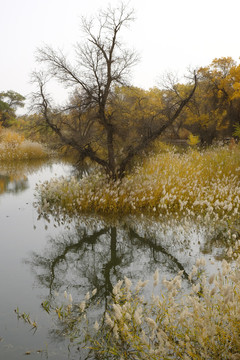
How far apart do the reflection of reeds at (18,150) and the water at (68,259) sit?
11.9 meters

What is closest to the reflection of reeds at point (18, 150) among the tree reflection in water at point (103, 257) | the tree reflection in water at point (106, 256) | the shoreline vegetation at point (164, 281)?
the shoreline vegetation at point (164, 281)

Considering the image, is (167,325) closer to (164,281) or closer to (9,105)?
(164,281)

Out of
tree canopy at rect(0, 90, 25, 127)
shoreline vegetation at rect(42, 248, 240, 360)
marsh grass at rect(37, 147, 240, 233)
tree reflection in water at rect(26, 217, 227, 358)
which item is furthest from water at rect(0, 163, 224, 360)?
tree canopy at rect(0, 90, 25, 127)

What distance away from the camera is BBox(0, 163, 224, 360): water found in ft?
11.6

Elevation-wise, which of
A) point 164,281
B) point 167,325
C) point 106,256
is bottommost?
point 106,256

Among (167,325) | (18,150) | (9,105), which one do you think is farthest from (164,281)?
(9,105)

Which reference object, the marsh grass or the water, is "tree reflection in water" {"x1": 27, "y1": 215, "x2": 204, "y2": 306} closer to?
the water

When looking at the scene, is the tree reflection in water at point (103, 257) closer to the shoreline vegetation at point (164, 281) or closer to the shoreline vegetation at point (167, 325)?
the shoreline vegetation at point (164, 281)

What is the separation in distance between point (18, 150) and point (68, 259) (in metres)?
16.1

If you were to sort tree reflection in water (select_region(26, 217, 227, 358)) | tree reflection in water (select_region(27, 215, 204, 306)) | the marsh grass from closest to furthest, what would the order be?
tree reflection in water (select_region(26, 217, 227, 358)) → tree reflection in water (select_region(27, 215, 204, 306)) → the marsh grass

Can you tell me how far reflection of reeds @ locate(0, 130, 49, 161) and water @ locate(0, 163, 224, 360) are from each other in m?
11.9

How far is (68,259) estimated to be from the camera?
574 centimetres

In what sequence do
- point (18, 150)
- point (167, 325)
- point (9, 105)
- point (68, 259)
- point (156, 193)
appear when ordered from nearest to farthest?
point (167, 325) < point (68, 259) < point (156, 193) < point (18, 150) < point (9, 105)

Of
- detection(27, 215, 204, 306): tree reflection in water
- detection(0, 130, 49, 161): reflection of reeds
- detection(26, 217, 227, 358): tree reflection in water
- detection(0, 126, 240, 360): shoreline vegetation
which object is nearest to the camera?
detection(0, 126, 240, 360): shoreline vegetation
